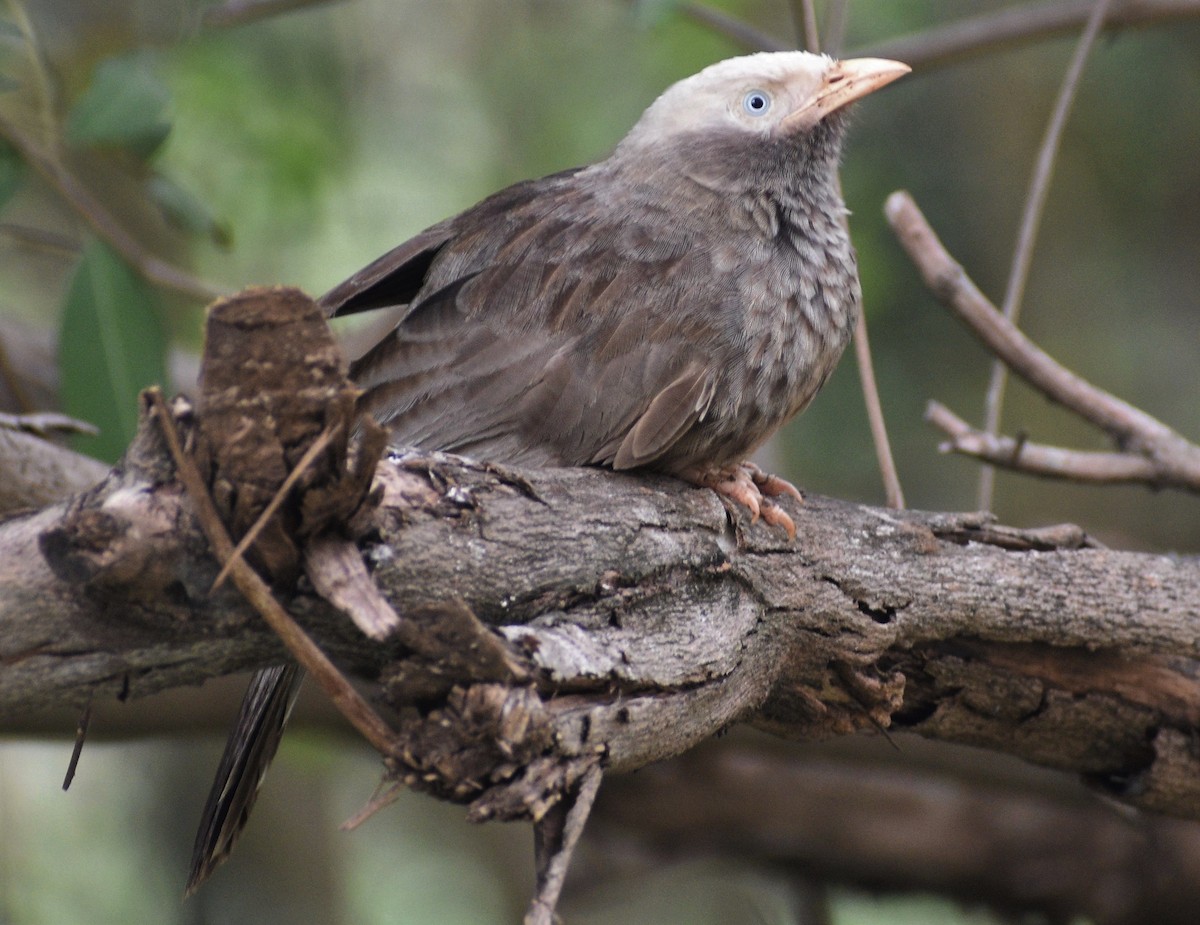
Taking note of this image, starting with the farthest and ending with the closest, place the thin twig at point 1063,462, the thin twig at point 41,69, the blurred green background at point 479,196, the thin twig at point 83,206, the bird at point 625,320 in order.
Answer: the blurred green background at point 479,196, the thin twig at point 83,206, the thin twig at point 41,69, the thin twig at point 1063,462, the bird at point 625,320

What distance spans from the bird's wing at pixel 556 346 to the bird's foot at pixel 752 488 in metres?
0.12

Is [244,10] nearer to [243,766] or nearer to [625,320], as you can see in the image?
[625,320]

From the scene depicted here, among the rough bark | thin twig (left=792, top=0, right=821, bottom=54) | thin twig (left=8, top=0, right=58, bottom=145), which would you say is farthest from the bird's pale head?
thin twig (left=8, top=0, right=58, bottom=145)

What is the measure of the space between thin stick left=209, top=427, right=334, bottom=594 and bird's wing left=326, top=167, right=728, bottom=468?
2.98ft

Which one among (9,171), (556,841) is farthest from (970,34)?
(556,841)

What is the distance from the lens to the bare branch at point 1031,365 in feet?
10.9

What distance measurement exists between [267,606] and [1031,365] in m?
2.50

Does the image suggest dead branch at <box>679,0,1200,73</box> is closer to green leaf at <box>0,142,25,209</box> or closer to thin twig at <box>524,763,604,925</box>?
green leaf at <box>0,142,25,209</box>

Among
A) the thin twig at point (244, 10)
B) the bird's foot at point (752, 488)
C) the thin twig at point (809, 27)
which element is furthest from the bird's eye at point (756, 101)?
Answer: the thin twig at point (244, 10)

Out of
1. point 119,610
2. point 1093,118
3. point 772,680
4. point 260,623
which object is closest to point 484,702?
point 260,623

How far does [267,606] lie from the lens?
60.8 inches

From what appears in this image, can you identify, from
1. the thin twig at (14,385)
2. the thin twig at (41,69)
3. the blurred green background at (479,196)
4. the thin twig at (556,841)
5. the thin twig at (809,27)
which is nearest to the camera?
the thin twig at (556,841)

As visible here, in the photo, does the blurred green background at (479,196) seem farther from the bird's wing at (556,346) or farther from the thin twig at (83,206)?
the bird's wing at (556,346)

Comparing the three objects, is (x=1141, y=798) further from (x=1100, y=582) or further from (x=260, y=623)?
(x=260, y=623)
